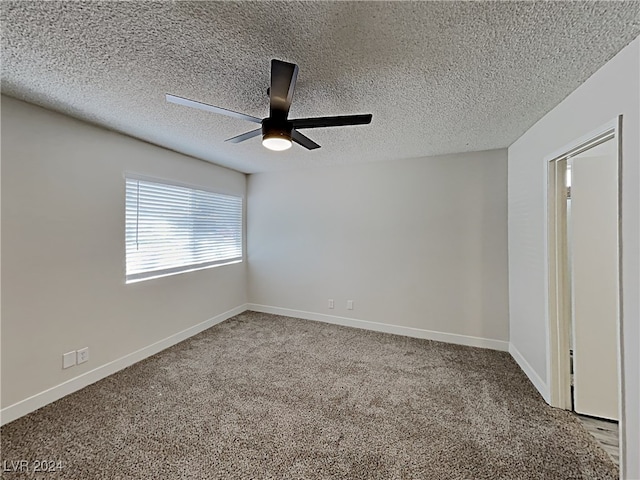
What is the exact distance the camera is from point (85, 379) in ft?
7.88

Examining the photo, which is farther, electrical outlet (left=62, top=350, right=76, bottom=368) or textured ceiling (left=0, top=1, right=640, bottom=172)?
electrical outlet (left=62, top=350, right=76, bottom=368)

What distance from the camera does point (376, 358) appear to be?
295 cm

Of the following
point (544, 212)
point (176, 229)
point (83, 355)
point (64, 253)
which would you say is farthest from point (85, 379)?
point (544, 212)

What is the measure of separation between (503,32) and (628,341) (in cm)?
164

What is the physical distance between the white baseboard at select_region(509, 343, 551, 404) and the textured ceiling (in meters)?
2.21

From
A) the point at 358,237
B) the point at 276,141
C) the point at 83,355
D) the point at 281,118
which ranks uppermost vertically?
the point at 281,118

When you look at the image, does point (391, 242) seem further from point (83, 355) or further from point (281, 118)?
point (83, 355)

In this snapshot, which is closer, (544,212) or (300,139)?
(300,139)

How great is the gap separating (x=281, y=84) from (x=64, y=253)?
2.32m

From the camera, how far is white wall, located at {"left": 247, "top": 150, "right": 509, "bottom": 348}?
319cm

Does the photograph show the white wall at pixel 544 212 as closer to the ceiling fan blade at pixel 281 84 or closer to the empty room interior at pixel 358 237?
the empty room interior at pixel 358 237

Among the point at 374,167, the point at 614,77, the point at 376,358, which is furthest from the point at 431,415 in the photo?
the point at 374,167

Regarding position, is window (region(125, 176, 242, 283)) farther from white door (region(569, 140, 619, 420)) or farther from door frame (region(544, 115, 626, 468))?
white door (region(569, 140, 619, 420))

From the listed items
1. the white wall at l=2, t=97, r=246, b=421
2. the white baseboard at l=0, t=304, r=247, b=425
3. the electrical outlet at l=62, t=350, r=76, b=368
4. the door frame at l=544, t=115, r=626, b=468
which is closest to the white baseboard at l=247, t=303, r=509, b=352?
the door frame at l=544, t=115, r=626, b=468
